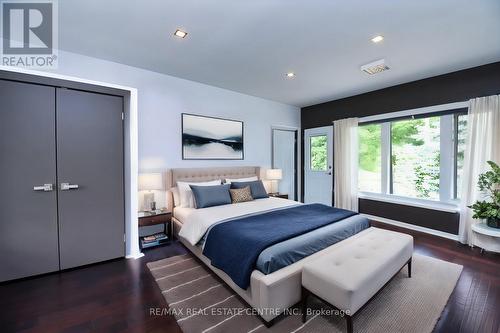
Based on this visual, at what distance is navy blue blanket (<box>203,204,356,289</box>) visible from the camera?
1850 mm

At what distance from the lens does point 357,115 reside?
15.2 ft

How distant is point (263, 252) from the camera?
6.00 feet

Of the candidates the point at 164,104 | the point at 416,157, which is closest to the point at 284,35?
the point at 164,104

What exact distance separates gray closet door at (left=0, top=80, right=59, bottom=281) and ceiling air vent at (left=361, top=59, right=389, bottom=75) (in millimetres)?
4015

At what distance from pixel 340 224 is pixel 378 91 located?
3.17 m

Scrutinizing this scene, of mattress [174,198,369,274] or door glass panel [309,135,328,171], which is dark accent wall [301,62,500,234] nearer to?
door glass panel [309,135,328,171]

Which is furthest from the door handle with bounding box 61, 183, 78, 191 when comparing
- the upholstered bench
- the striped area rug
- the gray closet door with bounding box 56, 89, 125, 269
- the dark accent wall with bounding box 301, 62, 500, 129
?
the dark accent wall with bounding box 301, 62, 500, 129

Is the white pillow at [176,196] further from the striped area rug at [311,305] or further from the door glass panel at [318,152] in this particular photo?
the door glass panel at [318,152]

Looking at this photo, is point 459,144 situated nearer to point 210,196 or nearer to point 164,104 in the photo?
point 210,196

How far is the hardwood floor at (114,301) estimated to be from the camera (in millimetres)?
1692

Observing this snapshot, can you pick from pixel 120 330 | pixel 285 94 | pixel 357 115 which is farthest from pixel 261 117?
pixel 120 330

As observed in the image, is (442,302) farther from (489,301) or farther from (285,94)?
(285,94)

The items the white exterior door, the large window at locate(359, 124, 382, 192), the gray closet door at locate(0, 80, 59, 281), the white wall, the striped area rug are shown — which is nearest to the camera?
the striped area rug

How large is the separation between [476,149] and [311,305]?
343cm
